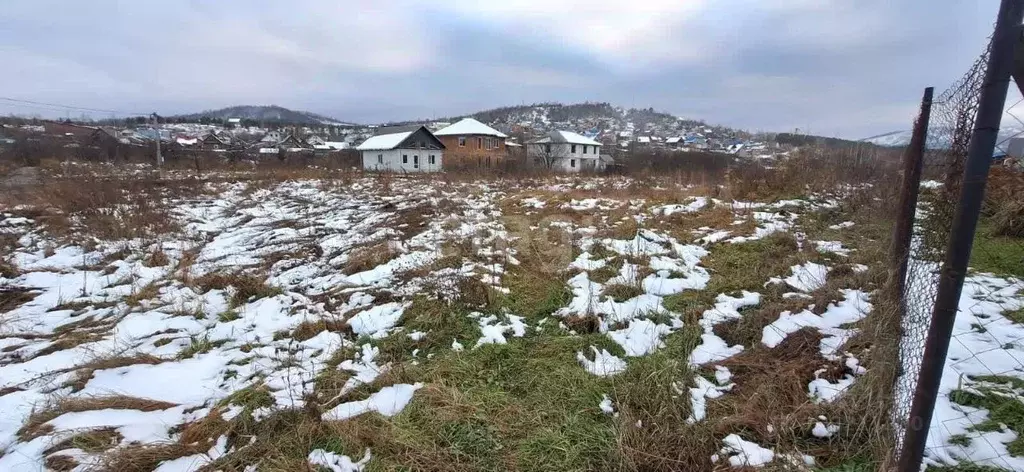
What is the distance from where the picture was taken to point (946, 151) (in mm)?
2186

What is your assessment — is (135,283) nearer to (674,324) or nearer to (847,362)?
(674,324)

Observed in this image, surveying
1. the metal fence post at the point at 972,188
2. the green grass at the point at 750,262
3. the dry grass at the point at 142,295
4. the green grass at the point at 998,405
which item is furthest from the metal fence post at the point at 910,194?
the dry grass at the point at 142,295

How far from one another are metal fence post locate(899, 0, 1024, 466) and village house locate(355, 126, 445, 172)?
35644 millimetres

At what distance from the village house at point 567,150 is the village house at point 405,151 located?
859 centimetres

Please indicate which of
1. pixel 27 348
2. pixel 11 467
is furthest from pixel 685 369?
pixel 27 348

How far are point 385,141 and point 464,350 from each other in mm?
37224

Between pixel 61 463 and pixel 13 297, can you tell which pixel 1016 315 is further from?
pixel 13 297

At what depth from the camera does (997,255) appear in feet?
16.2

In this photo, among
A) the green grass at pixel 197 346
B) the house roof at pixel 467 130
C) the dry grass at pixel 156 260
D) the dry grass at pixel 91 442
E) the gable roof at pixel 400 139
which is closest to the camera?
the dry grass at pixel 91 442

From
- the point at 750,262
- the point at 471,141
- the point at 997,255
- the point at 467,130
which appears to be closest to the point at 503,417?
the point at 750,262

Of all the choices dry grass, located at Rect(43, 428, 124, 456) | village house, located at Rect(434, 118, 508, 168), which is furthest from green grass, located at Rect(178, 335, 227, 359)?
village house, located at Rect(434, 118, 508, 168)

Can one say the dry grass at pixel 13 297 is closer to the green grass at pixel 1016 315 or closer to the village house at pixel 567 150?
the green grass at pixel 1016 315

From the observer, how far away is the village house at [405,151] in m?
36.8

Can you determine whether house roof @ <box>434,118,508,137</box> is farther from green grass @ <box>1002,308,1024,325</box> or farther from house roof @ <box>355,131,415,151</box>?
green grass @ <box>1002,308,1024,325</box>
